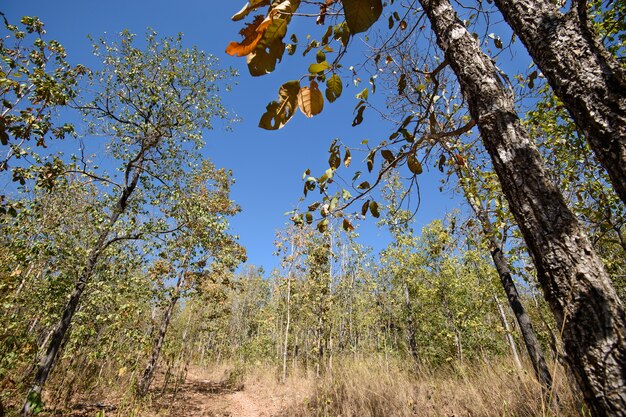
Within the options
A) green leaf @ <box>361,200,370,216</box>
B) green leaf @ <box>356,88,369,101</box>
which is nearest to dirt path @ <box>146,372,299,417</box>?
green leaf @ <box>361,200,370,216</box>

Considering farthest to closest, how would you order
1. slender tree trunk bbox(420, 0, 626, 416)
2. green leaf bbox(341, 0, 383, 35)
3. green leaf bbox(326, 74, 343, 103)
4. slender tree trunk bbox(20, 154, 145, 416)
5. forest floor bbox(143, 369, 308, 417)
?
forest floor bbox(143, 369, 308, 417) → slender tree trunk bbox(20, 154, 145, 416) → green leaf bbox(326, 74, 343, 103) → slender tree trunk bbox(420, 0, 626, 416) → green leaf bbox(341, 0, 383, 35)

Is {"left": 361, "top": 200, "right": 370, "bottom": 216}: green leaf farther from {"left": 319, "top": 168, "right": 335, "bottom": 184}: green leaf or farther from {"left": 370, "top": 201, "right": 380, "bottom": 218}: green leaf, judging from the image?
{"left": 319, "top": 168, "right": 335, "bottom": 184}: green leaf

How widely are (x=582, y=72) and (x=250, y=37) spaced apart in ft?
3.68

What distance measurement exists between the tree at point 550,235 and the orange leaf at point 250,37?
24mm

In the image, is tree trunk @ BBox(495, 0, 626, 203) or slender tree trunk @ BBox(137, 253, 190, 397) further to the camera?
slender tree trunk @ BBox(137, 253, 190, 397)

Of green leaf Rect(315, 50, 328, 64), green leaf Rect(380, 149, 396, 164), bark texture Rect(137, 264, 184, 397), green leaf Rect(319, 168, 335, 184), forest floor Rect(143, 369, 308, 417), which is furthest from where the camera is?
bark texture Rect(137, 264, 184, 397)

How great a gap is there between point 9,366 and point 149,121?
5.90m

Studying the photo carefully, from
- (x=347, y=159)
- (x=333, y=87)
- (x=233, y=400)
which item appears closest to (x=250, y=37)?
(x=333, y=87)

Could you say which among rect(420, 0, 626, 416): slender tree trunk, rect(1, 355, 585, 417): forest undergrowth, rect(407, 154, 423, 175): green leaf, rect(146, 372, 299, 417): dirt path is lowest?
rect(146, 372, 299, 417): dirt path

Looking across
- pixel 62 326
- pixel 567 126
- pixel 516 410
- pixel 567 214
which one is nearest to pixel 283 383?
pixel 62 326

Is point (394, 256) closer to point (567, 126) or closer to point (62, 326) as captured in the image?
point (567, 126)

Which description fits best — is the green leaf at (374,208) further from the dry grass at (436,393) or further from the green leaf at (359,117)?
the dry grass at (436,393)

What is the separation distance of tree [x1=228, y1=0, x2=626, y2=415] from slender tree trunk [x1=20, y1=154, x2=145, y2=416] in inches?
269

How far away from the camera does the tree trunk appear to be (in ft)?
2.89
